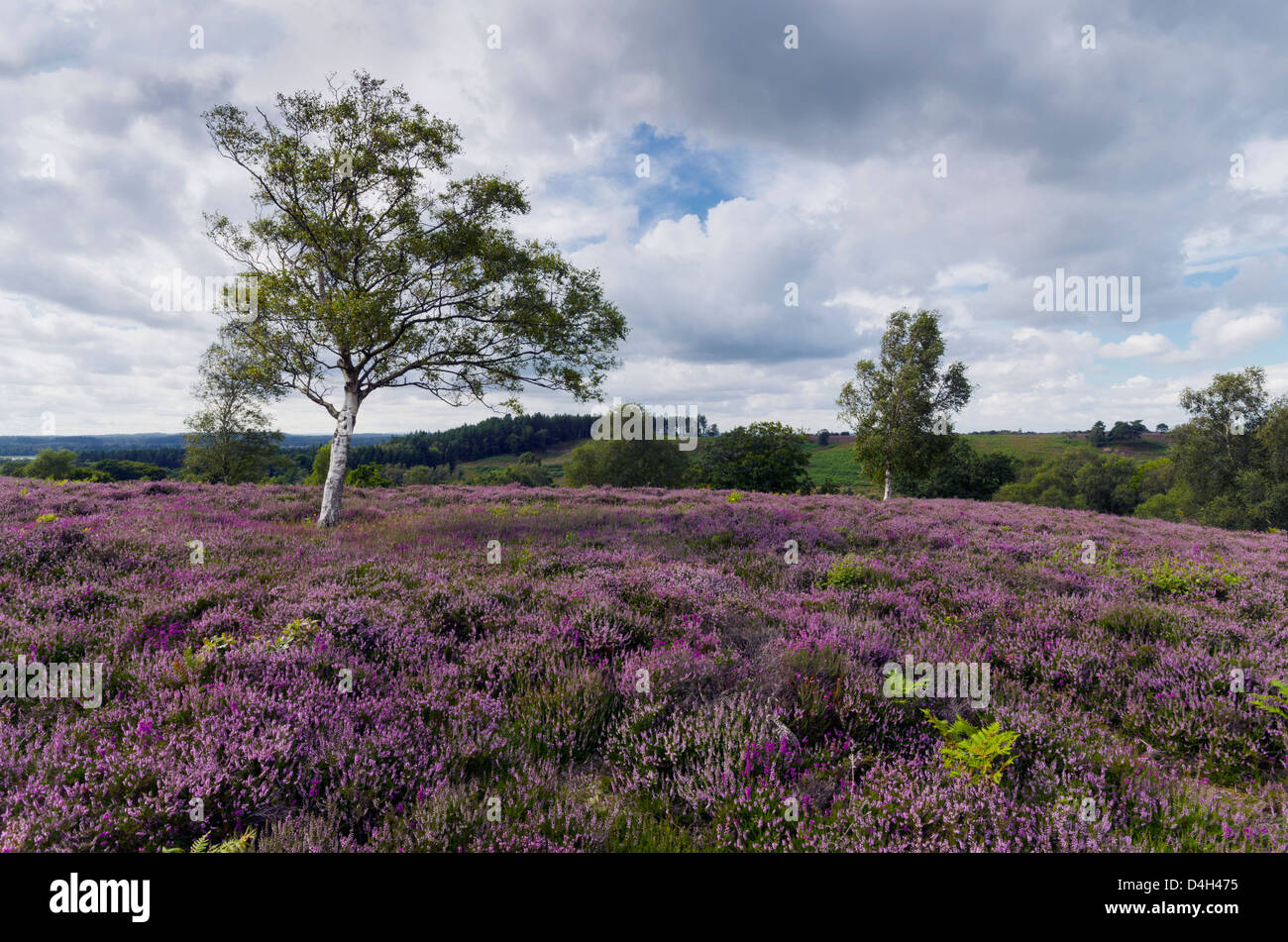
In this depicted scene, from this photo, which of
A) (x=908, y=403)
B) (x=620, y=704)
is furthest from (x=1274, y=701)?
(x=908, y=403)

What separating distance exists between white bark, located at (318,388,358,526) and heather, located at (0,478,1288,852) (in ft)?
12.8

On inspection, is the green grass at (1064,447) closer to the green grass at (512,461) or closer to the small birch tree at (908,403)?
the small birch tree at (908,403)

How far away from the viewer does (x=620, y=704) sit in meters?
4.05

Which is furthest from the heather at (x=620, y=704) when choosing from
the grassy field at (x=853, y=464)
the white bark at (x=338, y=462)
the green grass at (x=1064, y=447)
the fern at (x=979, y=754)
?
the green grass at (x=1064, y=447)

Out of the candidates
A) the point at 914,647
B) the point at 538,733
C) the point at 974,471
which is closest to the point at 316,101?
the point at 538,733

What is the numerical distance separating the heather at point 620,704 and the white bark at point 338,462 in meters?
3.91

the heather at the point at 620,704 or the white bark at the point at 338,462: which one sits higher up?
the white bark at the point at 338,462

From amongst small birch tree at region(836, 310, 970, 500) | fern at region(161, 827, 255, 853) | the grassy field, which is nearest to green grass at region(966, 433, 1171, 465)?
the grassy field

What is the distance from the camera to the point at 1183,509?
44281 millimetres

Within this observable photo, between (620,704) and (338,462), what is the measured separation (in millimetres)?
11740

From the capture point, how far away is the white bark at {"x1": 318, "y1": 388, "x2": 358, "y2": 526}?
12.3 m

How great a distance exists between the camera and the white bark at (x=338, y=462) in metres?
12.3

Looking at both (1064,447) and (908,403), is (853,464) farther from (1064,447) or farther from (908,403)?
(908,403)
